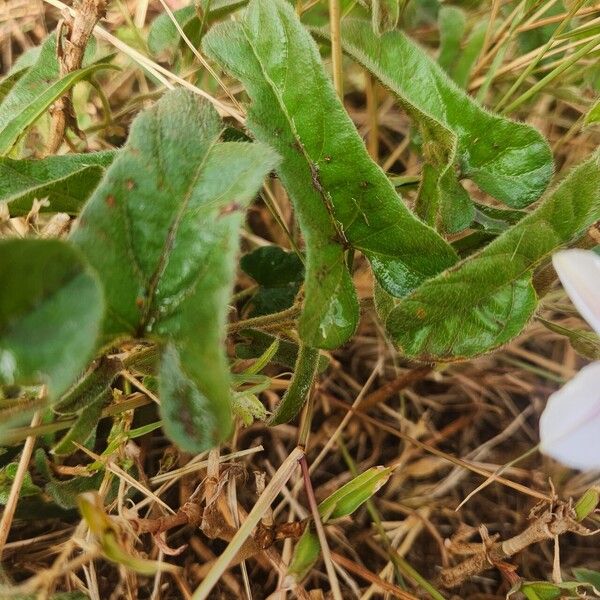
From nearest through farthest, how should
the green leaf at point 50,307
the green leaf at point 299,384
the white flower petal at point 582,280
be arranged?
the green leaf at point 50,307 < the white flower petal at point 582,280 < the green leaf at point 299,384

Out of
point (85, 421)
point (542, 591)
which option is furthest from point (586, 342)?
point (85, 421)

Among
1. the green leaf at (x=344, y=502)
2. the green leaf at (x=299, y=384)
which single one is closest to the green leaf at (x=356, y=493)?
the green leaf at (x=344, y=502)

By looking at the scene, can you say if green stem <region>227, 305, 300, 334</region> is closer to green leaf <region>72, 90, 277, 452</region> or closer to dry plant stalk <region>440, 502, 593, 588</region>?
green leaf <region>72, 90, 277, 452</region>

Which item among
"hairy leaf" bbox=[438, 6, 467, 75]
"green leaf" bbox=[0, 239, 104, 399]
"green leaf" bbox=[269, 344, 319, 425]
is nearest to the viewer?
"green leaf" bbox=[0, 239, 104, 399]

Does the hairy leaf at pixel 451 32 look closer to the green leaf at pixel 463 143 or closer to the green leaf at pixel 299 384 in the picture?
the green leaf at pixel 463 143

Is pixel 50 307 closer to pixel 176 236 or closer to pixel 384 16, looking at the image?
pixel 176 236

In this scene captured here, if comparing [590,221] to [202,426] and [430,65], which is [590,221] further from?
[202,426]

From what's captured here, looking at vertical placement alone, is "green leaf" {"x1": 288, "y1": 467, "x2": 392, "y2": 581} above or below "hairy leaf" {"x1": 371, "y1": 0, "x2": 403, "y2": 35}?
below

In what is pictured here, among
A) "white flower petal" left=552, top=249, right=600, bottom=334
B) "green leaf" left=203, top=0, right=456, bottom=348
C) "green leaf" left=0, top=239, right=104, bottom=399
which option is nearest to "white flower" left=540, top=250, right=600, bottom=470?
"white flower petal" left=552, top=249, right=600, bottom=334
